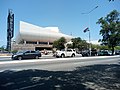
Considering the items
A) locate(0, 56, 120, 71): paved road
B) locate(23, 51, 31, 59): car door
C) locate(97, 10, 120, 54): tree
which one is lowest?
locate(0, 56, 120, 71): paved road

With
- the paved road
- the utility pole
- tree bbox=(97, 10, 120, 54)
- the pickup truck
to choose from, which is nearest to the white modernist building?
the utility pole

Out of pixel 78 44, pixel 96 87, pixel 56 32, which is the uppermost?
pixel 56 32

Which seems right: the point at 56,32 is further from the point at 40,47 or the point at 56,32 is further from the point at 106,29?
the point at 106,29

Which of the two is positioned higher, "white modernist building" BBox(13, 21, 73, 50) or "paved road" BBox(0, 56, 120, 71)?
"white modernist building" BBox(13, 21, 73, 50)

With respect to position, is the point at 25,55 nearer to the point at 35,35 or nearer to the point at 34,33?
the point at 34,33

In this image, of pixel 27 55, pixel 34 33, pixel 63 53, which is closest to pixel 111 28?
pixel 63 53

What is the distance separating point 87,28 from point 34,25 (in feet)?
196

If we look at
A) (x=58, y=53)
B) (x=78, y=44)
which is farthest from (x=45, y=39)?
(x=58, y=53)

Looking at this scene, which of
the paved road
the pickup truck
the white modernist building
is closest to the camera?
the paved road

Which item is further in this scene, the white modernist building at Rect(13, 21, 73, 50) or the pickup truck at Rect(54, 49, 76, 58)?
the white modernist building at Rect(13, 21, 73, 50)

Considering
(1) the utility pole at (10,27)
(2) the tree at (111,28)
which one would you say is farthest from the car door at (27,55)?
(1) the utility pole at (10,27)

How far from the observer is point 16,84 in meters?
10.9

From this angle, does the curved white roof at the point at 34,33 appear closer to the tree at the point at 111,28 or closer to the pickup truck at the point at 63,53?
the tree at the point at 111,28

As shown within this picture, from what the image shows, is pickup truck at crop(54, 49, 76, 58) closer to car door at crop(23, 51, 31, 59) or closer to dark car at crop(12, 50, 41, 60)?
dark car at crop(12, 50, 41, 60)
